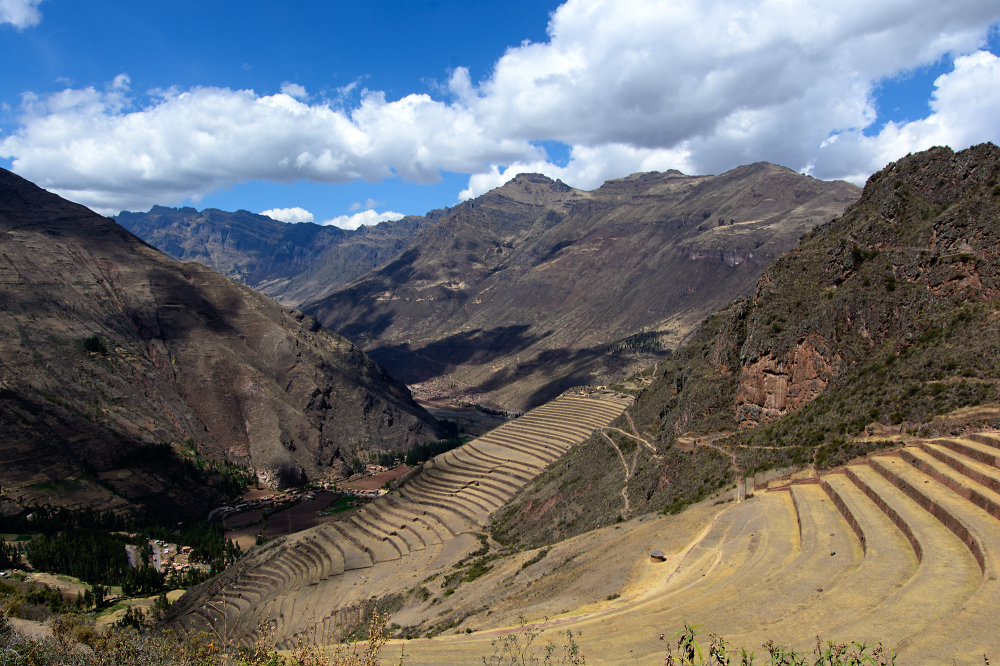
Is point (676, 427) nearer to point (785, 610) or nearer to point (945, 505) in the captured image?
point (945, 505)

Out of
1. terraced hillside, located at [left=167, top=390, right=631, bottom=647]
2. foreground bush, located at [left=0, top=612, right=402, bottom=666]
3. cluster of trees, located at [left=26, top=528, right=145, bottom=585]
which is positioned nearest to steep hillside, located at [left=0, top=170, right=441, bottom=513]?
cluster of trees, located at [left=26, top=528, right=145, bottom=585]

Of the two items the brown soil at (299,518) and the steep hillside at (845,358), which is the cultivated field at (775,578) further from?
the brown soil at (299,518)

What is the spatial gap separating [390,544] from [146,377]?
6480 cm

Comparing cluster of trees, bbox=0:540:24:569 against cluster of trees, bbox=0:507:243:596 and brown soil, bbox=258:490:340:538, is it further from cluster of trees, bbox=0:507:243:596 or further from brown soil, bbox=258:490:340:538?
brown soil, bbox=258:490:340:538

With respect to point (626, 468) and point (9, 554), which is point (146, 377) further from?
point (626, 468)

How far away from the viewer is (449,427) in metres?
131

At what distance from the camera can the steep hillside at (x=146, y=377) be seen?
71688 mm

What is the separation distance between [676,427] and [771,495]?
1344cm

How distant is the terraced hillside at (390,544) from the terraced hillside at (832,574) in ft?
62.6

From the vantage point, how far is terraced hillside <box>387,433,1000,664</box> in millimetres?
11375

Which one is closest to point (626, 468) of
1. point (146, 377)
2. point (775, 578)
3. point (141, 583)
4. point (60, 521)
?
point (775, 578)

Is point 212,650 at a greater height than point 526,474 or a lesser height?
greater

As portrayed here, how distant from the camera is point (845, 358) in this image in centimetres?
2956

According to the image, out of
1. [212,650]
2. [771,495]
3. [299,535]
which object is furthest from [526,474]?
[212,650]
